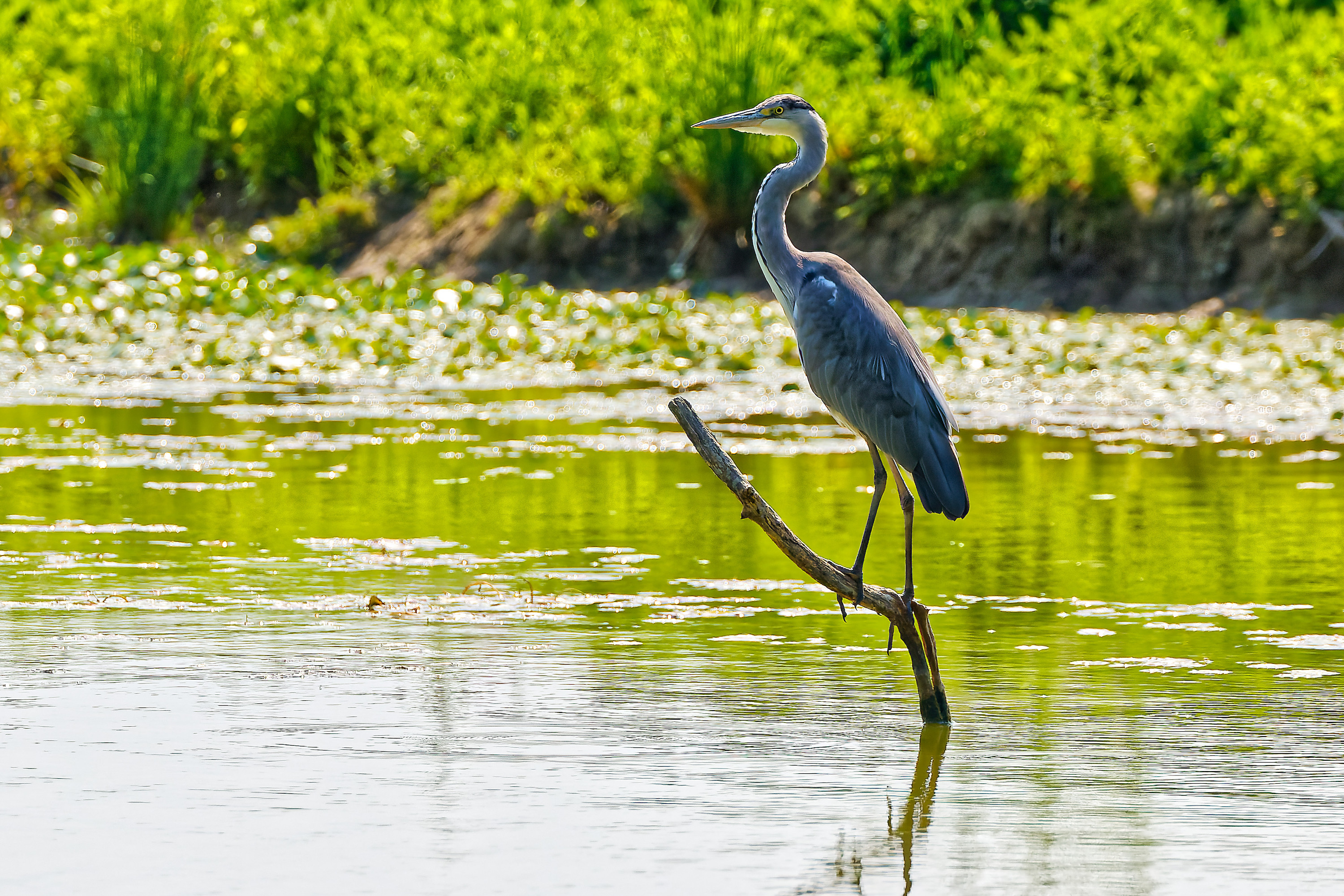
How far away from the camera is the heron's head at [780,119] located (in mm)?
6434

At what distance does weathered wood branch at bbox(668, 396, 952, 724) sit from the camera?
17.6ft

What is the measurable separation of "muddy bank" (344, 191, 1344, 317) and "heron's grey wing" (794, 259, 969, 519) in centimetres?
1046

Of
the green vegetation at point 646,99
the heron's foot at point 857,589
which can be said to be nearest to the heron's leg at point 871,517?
the heron's foot at point 857,589

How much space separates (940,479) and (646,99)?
1336cm

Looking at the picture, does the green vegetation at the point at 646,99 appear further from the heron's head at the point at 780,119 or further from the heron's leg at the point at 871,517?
the heron's leg at the point at 871,517

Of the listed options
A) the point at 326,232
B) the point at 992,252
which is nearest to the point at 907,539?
the point at 992,252

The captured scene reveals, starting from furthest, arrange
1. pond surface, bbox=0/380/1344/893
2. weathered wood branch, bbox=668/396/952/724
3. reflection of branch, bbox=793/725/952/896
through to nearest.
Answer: weathered wood branch, bbox=668/396/952/724 → pond surface, bbox=0/380/1344/893 → reflection of branch, bbox=793/725/952/896

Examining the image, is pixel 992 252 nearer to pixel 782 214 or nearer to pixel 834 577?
pixel 782 214

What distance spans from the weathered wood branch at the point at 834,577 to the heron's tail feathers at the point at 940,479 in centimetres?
27

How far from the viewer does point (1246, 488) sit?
9375 mm

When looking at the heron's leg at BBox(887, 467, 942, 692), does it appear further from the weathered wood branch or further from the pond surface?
the pond surface

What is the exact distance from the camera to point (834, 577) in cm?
555

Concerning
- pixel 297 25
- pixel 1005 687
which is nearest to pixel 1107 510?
pixel 1005 687

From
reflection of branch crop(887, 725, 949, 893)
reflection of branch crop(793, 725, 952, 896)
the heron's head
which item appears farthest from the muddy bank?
reflection of branch crop(793, 725, 952, 896)
